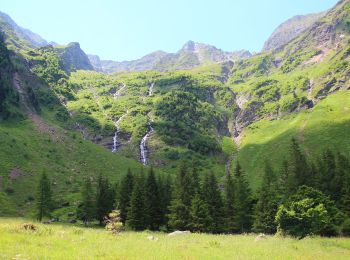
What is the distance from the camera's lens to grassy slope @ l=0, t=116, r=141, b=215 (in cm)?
11138

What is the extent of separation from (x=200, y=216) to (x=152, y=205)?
1381 centimetres

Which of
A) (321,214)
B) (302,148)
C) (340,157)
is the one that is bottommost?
(321,214)

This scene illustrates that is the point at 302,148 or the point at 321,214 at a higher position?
the point at 302,148

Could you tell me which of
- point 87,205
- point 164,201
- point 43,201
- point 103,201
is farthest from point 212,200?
point 43,201

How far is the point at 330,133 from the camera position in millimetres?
170125

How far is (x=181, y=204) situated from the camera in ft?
254

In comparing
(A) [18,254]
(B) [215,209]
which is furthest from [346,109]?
(A) [18,254]

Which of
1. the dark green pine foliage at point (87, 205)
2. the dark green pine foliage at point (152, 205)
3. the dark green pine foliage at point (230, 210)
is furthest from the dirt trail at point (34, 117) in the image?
the dark green pine foliage at point (230, 210)

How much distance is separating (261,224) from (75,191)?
71.8 m

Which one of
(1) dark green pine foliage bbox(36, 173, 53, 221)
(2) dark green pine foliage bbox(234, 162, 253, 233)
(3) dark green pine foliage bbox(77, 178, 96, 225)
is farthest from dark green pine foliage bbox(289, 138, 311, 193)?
(1) dark green pine foliage bbox(36, 173, 53, 221)

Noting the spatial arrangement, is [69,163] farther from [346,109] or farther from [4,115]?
[346,109]

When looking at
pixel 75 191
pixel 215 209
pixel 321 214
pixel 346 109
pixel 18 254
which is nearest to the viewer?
pixel 18 254

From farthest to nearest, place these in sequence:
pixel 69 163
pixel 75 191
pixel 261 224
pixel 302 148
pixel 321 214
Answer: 1. pixel 302 148
2. pixel 69 163
3. pixel 75 191
4. pixel 261 224
5. pixel 321 214

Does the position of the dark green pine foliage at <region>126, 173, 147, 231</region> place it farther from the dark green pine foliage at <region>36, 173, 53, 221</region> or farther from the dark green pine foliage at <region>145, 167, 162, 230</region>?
the dark green pine foliage at <region>36, 173, 53, 221</region>
